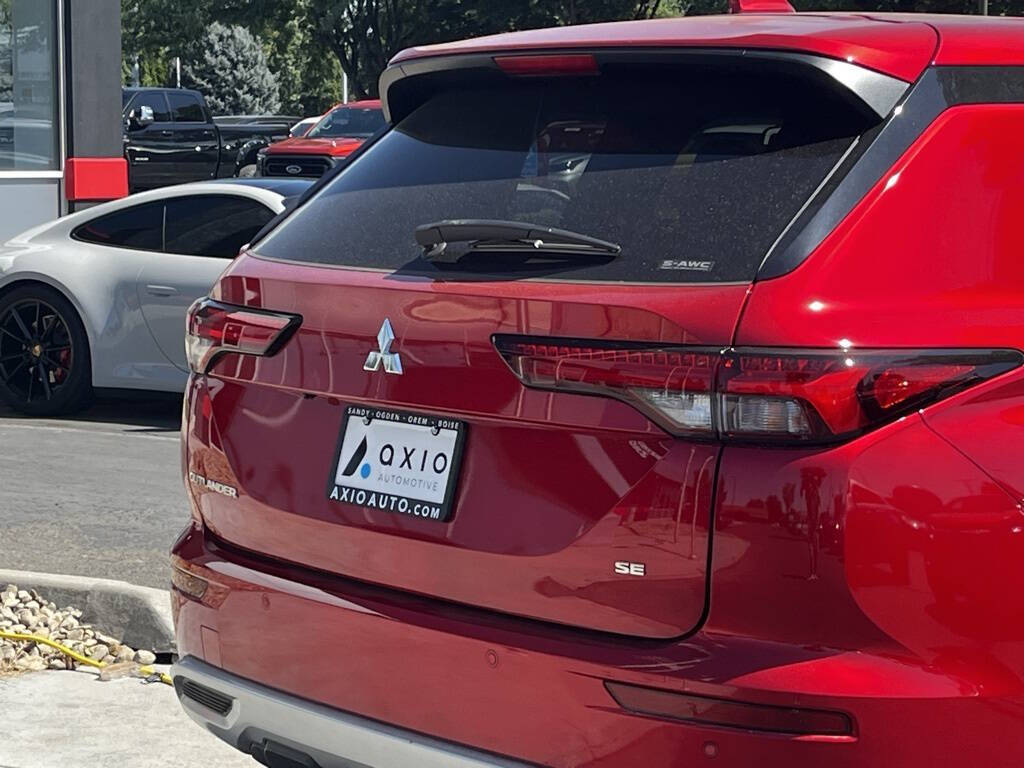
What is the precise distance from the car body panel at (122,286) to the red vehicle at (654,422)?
5.78 m

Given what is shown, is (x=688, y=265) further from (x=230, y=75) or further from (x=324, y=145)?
(x=230, y=75)

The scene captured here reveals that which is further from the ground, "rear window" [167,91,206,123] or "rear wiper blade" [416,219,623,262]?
"rear wiper blade" [416,219,623,262]

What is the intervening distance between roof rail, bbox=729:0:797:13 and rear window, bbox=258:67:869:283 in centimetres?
80

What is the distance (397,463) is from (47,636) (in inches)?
107

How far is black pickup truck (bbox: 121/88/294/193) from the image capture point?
2811cm

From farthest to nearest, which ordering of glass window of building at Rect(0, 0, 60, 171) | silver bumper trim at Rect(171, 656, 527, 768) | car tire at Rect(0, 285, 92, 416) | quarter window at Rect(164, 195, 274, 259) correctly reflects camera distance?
glass window of building at Rect(0, 0, 60, 171), car tire at Rect(0, 285, 92, 416), quarter window at Rect(164, 195, 274, 259), silver bumper trim at Rect(171, 656, 527, 768)

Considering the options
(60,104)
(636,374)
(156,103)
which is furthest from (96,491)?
(156,103)

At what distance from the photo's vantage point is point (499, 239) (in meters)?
2.91

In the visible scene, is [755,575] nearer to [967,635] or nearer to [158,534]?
[967,635]

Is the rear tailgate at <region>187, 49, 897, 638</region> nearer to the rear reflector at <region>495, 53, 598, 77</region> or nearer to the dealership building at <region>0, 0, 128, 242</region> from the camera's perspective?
the rear reflector at <region>495, 53, 598, 77</region>

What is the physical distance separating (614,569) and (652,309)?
1.43 ft

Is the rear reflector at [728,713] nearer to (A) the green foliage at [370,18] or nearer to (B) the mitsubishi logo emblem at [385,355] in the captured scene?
(B) the mitsubishi logo emblem at [385,355]

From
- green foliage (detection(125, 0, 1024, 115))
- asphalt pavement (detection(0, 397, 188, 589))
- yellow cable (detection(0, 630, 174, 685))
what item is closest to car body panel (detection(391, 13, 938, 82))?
yellow cable (detection(0, 630, 174, 685))

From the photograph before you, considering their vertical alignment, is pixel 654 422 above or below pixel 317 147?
above
